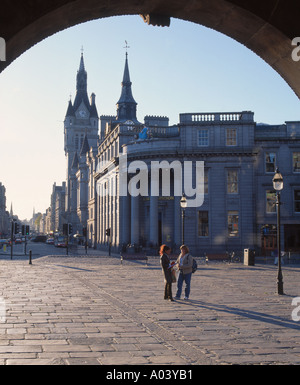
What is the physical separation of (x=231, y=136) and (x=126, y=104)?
32.2 meters

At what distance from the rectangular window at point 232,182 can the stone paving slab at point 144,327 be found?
31180 mm

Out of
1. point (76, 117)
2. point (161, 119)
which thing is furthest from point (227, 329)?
point (76, 117)

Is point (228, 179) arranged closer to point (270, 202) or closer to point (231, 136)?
point (231, 136)

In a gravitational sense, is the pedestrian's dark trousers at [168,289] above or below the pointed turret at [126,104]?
below

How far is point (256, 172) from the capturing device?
1949 inches

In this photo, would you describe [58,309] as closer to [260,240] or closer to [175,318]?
[175,318]

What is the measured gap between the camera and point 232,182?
163 ft

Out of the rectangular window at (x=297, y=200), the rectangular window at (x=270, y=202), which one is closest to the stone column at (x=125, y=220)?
the rectangular window at (x=270, y=202)

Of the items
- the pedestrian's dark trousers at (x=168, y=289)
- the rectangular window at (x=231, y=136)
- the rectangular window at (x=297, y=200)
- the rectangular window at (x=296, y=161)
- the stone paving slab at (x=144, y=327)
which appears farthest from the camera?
the rectangular window at (x=231, y=136)

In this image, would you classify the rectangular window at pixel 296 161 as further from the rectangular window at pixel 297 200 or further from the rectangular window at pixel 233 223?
the rectangular window at pixel 233 223

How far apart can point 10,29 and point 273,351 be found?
261 inches

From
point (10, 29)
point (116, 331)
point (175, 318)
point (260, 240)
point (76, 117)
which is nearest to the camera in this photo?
point (10, 29)

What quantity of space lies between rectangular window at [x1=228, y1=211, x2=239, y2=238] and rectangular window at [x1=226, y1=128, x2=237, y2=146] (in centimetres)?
712

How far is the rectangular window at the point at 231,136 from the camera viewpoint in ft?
164
